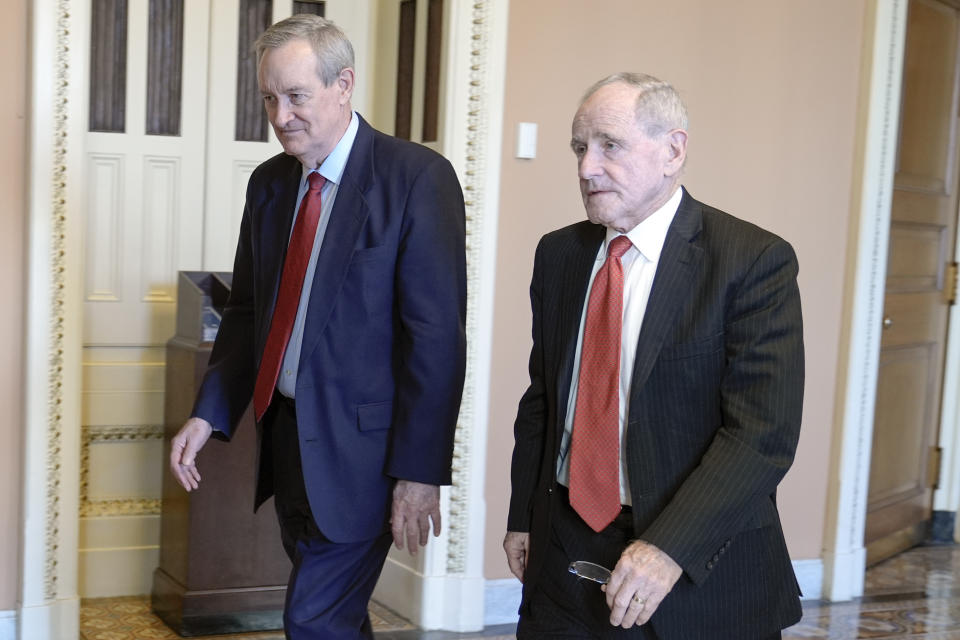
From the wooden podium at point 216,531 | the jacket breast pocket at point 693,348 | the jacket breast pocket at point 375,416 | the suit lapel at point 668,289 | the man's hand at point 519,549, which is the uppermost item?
the suit lapel at point 668,289

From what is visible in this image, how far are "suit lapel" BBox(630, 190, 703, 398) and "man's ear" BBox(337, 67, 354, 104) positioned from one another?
733 mm

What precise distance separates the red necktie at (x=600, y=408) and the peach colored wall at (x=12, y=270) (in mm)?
2175

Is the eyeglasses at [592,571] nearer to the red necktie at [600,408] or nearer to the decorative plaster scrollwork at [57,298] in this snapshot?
the red necktie at [600,408]

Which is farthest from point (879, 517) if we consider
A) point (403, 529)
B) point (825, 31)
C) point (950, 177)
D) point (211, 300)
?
point (403, 529)

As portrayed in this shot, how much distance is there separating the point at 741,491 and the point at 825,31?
10.3 feet

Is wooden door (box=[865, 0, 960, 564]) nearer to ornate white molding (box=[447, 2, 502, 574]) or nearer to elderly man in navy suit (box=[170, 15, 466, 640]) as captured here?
ornate white molding (box=[447, 2, 502, 574])

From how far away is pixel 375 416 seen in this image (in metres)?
2.27

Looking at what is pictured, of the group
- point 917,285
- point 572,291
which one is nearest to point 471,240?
point 572,291

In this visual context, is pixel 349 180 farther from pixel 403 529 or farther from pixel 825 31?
pixel 825 31

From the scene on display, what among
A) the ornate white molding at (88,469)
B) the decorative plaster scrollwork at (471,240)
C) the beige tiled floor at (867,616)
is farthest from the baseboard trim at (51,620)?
the decorative plaster scrollwork at (471,240)

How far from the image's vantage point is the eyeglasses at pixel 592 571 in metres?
1.91

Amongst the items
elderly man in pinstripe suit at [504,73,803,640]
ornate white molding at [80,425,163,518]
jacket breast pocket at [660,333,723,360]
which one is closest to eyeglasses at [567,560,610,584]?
elderly man in pinstripe suit at [504,73,803,640]

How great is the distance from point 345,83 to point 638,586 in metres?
1.14

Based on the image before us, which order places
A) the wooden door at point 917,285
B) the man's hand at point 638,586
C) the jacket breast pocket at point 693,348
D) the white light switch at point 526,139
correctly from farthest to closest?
the wooden door at point 917,285
the white light switch at point 526,139
the jacket breast pocket at point 693,348
the man's hand at point 638,586
